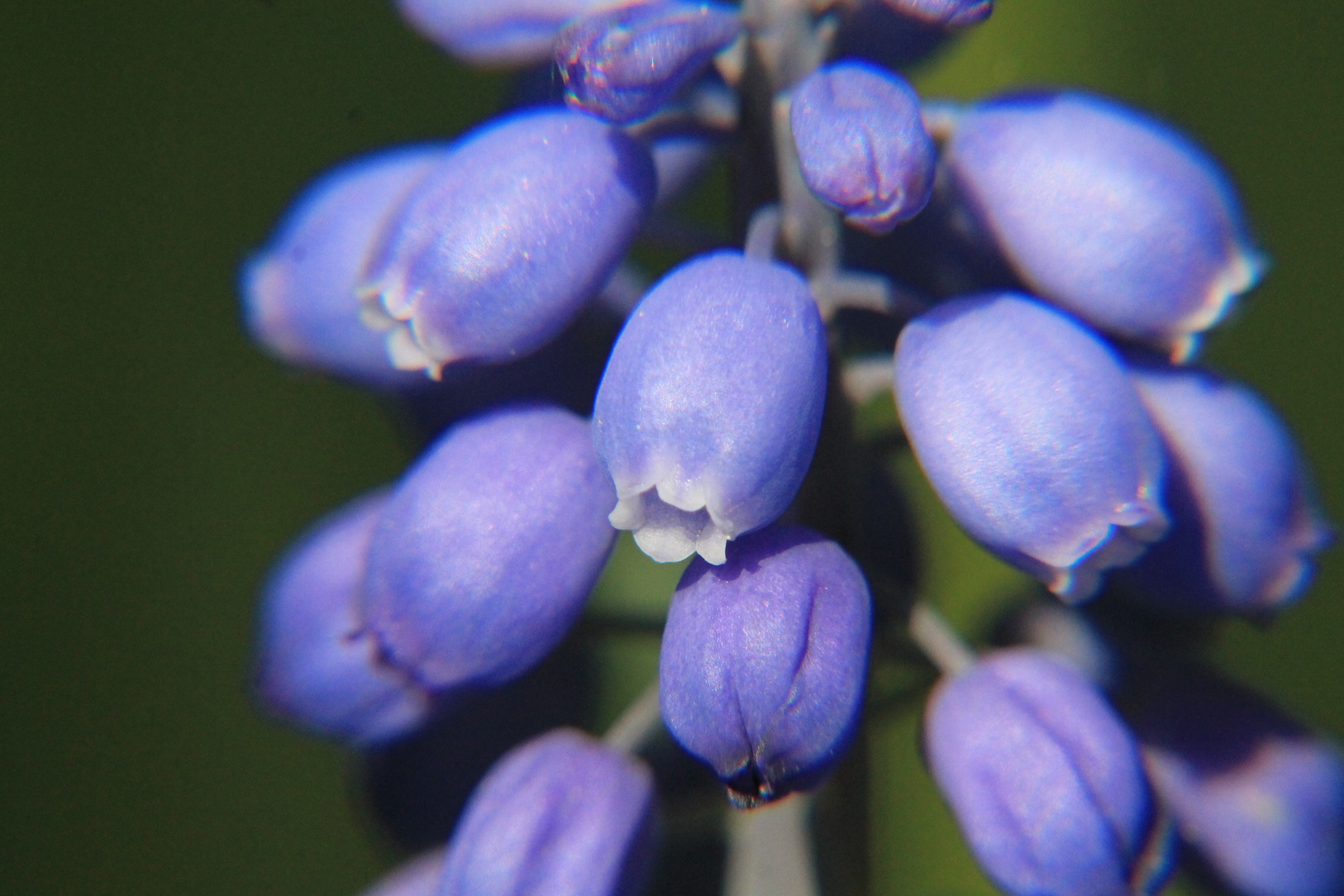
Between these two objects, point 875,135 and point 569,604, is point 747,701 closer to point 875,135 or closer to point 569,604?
point 569,604

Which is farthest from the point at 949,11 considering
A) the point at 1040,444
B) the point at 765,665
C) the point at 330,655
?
the point at 330,655

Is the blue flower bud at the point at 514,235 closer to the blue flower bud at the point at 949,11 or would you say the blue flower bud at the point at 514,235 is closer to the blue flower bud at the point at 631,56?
the blue flower bud at the point at 631,56

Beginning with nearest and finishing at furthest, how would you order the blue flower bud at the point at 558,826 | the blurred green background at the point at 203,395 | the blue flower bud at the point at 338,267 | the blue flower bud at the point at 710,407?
the blue flower bud at the point at 710,407, the blue flower bud at the point at 558,826, the blue flower bud at the point at 338,267, the blurred green background at the point at 203,395

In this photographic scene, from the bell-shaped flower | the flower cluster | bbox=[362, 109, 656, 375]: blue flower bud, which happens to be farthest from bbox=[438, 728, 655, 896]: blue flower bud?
the bell-shaped flower

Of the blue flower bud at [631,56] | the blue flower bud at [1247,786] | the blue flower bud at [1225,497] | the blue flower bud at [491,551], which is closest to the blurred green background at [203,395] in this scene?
the blue flower bud at [1247,786]

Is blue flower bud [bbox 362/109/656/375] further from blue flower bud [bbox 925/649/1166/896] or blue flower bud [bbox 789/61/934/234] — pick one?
blue flower bud [bbox 925/649/1166/896]

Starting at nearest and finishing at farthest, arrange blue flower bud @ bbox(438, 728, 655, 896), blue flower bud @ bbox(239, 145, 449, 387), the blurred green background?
blue flower bud @ bbox(438, 728, 655, 896) < blue flower bud @ bbox(239, 145, 449, 387) < the blurred green background
